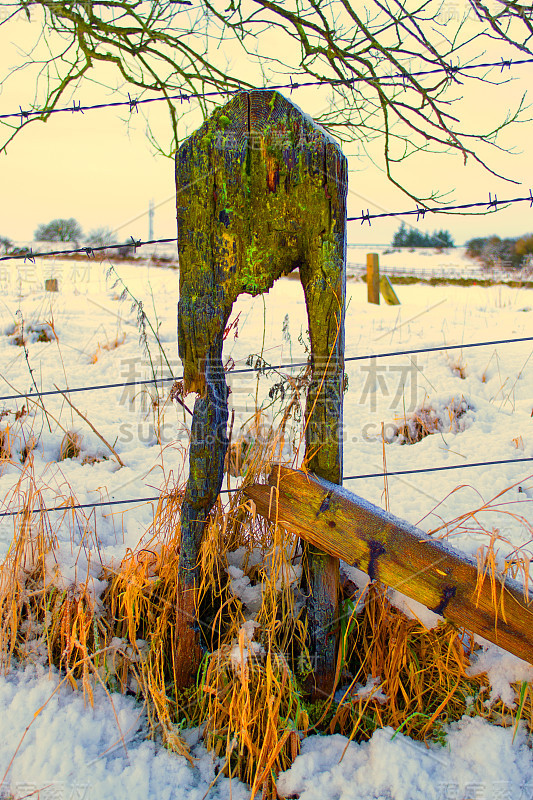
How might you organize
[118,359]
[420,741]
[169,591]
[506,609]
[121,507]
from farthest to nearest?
[118,359] → [121,507] → [169,591] → [420,741] → [506,609]

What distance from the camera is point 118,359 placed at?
4.28 metres

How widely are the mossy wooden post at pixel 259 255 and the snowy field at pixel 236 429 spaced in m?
0.22

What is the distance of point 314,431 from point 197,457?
0.34 metres

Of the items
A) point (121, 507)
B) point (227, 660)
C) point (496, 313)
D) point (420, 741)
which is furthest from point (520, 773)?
point (496, 313)

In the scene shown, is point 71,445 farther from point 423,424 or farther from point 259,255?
point 423,424

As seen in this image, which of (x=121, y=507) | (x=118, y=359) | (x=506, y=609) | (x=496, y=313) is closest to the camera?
(x=506, y=609)

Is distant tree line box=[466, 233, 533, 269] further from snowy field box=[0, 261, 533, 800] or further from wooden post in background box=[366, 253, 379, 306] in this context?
snowy field box=[0, 261, 533, 800]

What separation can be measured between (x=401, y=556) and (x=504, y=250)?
2457cm

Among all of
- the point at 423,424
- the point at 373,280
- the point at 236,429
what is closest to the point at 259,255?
the point at 236,429

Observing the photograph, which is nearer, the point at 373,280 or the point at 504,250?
the point at 373,280

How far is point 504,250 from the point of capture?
22.7 m

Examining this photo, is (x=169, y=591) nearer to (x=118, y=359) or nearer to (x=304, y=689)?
(x=304, y=689)

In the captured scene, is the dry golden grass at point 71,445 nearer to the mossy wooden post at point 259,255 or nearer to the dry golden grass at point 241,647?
the dry golden grass at point 241,647

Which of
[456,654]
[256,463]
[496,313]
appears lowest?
[456,654]
